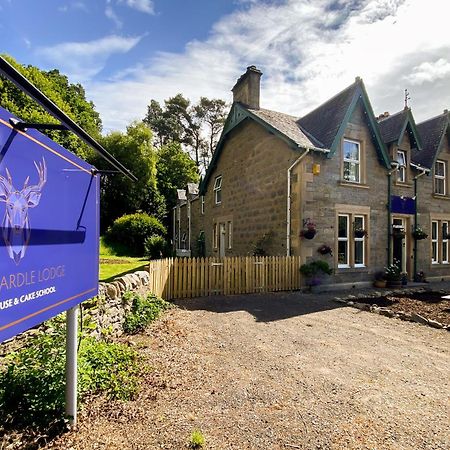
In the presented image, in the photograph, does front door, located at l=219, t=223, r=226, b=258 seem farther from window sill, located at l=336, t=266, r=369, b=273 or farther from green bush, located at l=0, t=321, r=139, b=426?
green bush, located at l=0, t=321, r=139, b=426

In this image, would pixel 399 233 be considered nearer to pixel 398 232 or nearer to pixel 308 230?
pixel 398 232

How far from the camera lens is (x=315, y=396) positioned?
375 cm

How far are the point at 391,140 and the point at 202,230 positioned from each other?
42.6 ft

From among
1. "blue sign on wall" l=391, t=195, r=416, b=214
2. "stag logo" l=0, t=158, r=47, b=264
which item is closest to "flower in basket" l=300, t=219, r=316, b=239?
"blue sign on wall" l=391, t=195, r=416, b=214

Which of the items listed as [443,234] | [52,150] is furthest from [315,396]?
[443,234]

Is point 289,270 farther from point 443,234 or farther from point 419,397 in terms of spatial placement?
point 443,234

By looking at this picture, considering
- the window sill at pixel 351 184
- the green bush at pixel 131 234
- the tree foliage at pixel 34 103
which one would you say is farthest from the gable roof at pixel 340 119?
the green bush at pixel 131 234

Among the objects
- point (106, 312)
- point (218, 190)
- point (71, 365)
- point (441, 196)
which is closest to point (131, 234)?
point (218, 190)

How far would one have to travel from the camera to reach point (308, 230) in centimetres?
1098

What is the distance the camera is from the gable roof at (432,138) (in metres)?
15.6

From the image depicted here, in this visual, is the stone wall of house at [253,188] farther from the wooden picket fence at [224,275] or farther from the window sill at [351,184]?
the window sill at [351,184]

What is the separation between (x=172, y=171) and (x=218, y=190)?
61.1 feet

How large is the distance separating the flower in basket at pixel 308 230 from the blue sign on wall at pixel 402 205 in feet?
17.1

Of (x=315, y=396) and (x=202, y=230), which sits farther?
(x=202, y=230)
